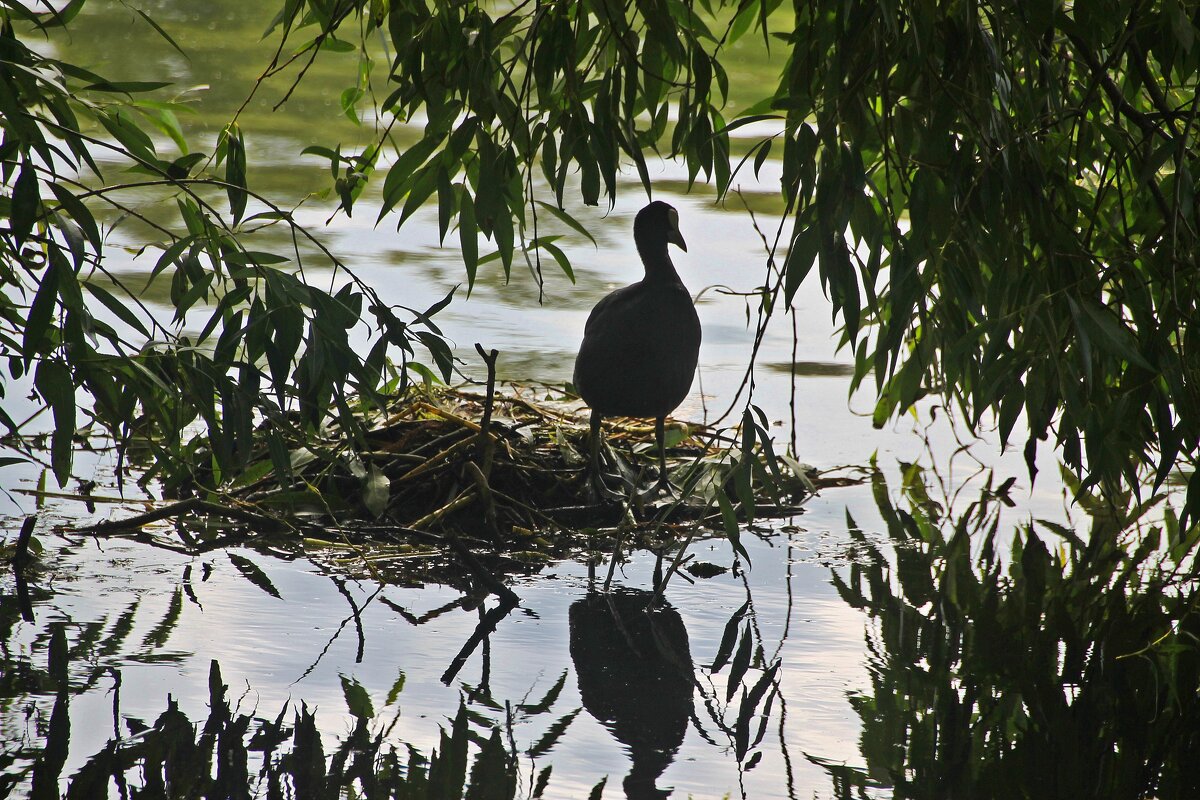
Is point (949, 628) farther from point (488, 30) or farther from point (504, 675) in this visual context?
point (488, 30)

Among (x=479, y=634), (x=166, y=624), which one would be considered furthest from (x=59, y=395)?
(x=479, y=634)

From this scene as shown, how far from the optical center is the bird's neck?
2.63m

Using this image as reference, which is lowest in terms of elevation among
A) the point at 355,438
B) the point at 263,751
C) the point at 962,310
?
the point at 263,751

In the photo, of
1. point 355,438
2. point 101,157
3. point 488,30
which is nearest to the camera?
point 488,30

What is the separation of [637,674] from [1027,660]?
0.54 metres

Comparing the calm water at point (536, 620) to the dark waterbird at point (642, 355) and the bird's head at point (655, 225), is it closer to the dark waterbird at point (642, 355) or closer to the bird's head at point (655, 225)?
the dark waterbird at point (642, 355)

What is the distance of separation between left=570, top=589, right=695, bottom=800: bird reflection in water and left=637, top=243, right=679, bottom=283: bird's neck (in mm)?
778

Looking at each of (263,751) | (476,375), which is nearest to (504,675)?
(263,751)

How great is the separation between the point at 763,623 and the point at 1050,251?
2.23 feet

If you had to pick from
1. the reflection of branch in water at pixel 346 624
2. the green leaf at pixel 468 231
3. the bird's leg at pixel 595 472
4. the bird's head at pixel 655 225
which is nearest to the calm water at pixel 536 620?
the reflection of branch in water at pixel 346 624

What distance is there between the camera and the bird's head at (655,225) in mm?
2678

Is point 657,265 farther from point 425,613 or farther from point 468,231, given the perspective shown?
point 425,613

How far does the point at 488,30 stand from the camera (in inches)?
66.2

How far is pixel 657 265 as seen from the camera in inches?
104
